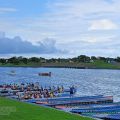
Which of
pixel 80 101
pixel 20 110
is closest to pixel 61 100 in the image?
pixel 80 101

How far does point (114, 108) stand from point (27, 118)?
1844 centimetres

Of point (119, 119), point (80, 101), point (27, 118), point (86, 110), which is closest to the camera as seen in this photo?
point (27, 118)

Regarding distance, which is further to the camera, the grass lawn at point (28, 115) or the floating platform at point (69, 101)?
the floating platform at point (69, 101)

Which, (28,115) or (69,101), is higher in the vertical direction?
(28,115)

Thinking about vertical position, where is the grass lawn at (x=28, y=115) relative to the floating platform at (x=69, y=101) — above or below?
above

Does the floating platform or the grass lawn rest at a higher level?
the grass lawn

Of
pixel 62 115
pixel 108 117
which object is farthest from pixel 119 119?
pixel 62 115

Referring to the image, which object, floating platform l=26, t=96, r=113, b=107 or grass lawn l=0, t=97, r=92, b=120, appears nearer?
grass lawn l=0, t=97, r=92, b=120

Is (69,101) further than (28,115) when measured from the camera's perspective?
Yes

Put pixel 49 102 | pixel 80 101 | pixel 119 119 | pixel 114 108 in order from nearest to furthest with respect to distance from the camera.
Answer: pixel 119 119, pixel 114 108, pixel 49 102, pixel 80 101

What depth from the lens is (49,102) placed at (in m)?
53.1

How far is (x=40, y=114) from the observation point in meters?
29.5

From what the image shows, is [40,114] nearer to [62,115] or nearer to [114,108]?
[62,115]

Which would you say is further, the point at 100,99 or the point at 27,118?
the point at 100,99
